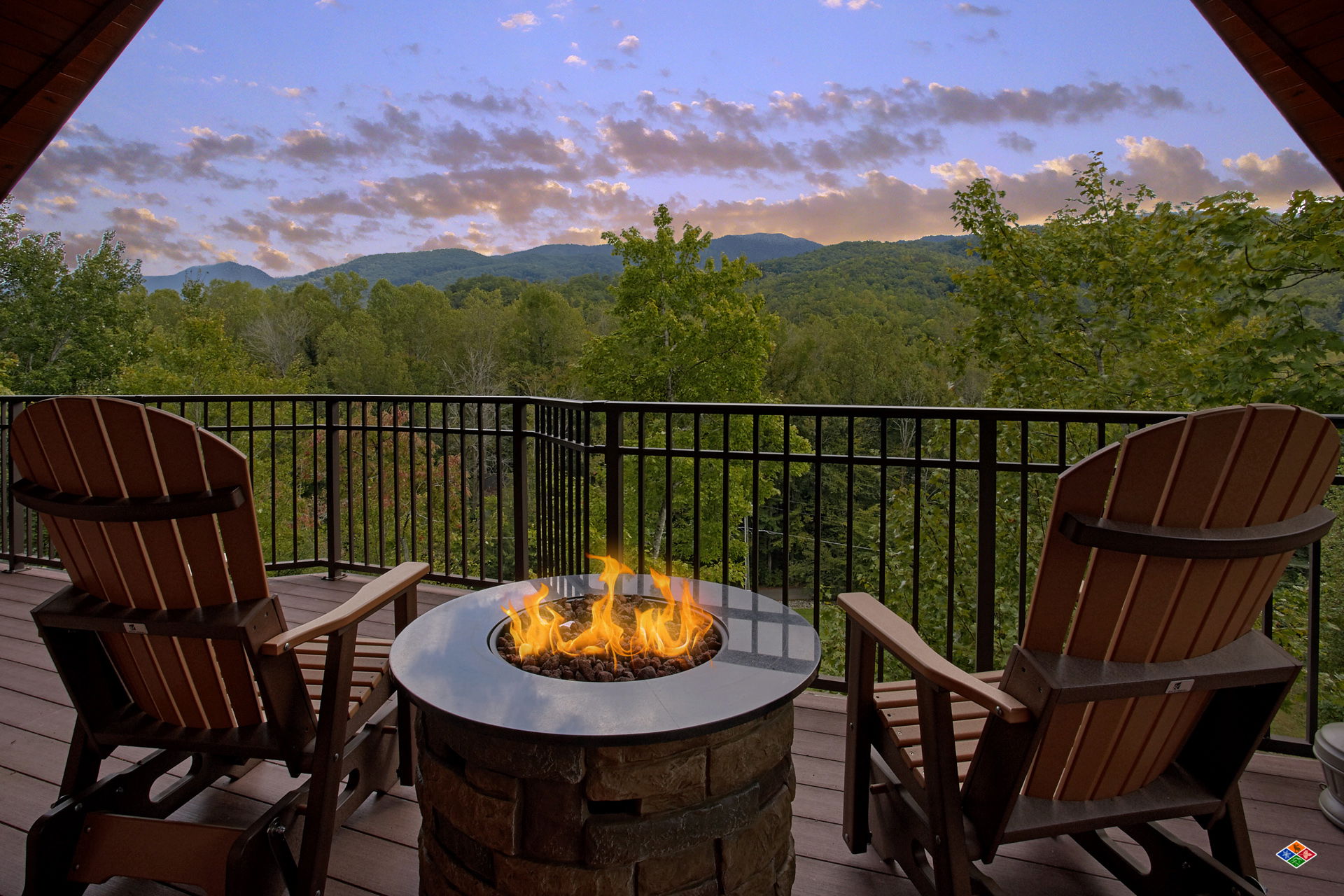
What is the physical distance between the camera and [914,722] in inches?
63.2

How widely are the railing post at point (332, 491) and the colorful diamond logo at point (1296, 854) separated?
13.1 feet

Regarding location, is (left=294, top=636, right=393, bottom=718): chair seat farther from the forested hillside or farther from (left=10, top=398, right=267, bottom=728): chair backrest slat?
the forested hillside

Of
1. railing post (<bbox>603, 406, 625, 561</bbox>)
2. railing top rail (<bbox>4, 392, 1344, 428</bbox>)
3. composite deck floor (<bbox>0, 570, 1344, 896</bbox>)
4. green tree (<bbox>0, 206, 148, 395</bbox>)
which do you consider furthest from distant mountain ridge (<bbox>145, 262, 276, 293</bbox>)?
railing top rail (<bbox>4, 392, 1344, 428</bbox>)

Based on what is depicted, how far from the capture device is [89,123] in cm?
2500

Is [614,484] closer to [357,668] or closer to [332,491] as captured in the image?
[357,668]

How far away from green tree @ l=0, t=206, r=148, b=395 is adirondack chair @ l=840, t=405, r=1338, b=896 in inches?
916

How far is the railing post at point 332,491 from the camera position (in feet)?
12.6

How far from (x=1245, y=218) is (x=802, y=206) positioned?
71.3 ft

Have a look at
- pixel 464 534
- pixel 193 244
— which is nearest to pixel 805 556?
pixel 464 534

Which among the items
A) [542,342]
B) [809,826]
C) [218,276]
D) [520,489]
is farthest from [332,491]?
[218,276]

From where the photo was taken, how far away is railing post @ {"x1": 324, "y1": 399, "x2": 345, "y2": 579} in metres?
3.83

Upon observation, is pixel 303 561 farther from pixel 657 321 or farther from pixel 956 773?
pixel 657 321

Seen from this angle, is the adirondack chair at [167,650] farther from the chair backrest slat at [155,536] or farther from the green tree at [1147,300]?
the green tree at [1147,300]

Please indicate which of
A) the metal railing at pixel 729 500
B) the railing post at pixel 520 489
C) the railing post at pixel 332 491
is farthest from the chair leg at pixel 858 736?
the railing post at pixel 332 491
